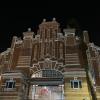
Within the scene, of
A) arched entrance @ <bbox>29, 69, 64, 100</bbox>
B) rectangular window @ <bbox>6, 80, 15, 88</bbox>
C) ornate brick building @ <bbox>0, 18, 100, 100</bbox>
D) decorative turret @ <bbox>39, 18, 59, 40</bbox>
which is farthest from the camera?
decorative turret @ <bbox>39, 18, 59, 40</bbox>

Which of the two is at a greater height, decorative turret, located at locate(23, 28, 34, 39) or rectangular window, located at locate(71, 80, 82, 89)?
decorative turret, located at locate(23, 28, 34, 39)

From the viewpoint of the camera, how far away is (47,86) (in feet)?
81.0

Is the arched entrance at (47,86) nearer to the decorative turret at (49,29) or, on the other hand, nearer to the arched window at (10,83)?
the arched window at (10,83)

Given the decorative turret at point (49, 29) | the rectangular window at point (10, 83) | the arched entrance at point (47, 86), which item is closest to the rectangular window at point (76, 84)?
the arched entrance at point (47, 86)

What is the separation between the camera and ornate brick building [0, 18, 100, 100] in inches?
920

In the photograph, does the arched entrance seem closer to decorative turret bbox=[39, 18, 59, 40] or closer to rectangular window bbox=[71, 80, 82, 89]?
rectangular window bbox=[71, 80, 82, 89]

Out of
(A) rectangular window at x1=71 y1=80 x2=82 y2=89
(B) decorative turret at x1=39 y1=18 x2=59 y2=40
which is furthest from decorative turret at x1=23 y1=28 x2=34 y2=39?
(A) rectangular window at x1=71 y1=80 x2=82 y2=89

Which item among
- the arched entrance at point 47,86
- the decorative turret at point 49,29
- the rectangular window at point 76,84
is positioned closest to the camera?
the rectangular window at point 76,84

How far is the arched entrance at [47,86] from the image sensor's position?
2403 cm

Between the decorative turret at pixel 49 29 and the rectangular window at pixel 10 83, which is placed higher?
Result: the decorative turret at pixel 49 29

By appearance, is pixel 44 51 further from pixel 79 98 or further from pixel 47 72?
pixel 79 98

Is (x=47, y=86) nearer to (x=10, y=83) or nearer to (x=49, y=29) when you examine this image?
(x=10, y=83)

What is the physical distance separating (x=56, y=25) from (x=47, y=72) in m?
7.51

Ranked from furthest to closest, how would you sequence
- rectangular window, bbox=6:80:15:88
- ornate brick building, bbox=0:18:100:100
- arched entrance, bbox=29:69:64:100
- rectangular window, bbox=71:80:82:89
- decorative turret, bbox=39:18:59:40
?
decorative turret, bbox=39:18:59:40, arched entrance, bbox=29:69:64:100, rectangular window, bbox=6:80:15:88, ornate brick building, bbox=0:18:100:100, rectangular window, bbox=71:80:82:89
